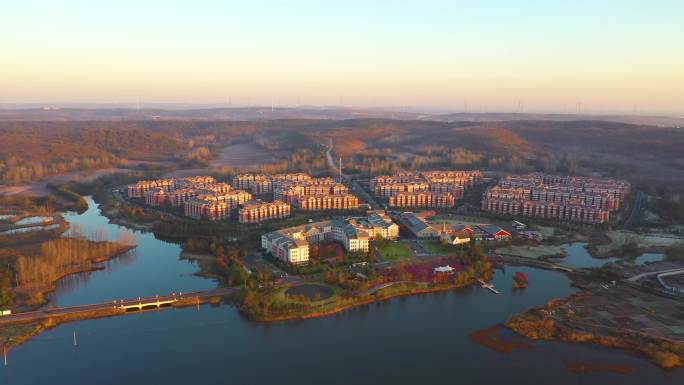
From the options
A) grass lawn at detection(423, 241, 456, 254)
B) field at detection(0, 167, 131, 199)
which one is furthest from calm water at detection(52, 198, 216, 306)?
field at detection(0, 167, 131, 199)

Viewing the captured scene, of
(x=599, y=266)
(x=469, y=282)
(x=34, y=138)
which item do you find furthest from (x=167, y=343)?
(x=34, y=138)

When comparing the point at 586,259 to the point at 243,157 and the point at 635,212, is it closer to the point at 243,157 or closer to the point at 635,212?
the point at 635,212

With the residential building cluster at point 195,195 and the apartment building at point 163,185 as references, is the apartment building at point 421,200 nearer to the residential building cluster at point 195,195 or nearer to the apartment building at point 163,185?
the residential building cluster at point 195,195

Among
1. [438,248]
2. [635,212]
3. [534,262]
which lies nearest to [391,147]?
[635,212]

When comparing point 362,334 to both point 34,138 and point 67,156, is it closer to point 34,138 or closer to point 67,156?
point 67,156

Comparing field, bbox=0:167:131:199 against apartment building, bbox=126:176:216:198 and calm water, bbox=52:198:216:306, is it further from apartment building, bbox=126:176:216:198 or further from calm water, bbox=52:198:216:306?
calm water, bbox=52:198:216:306
